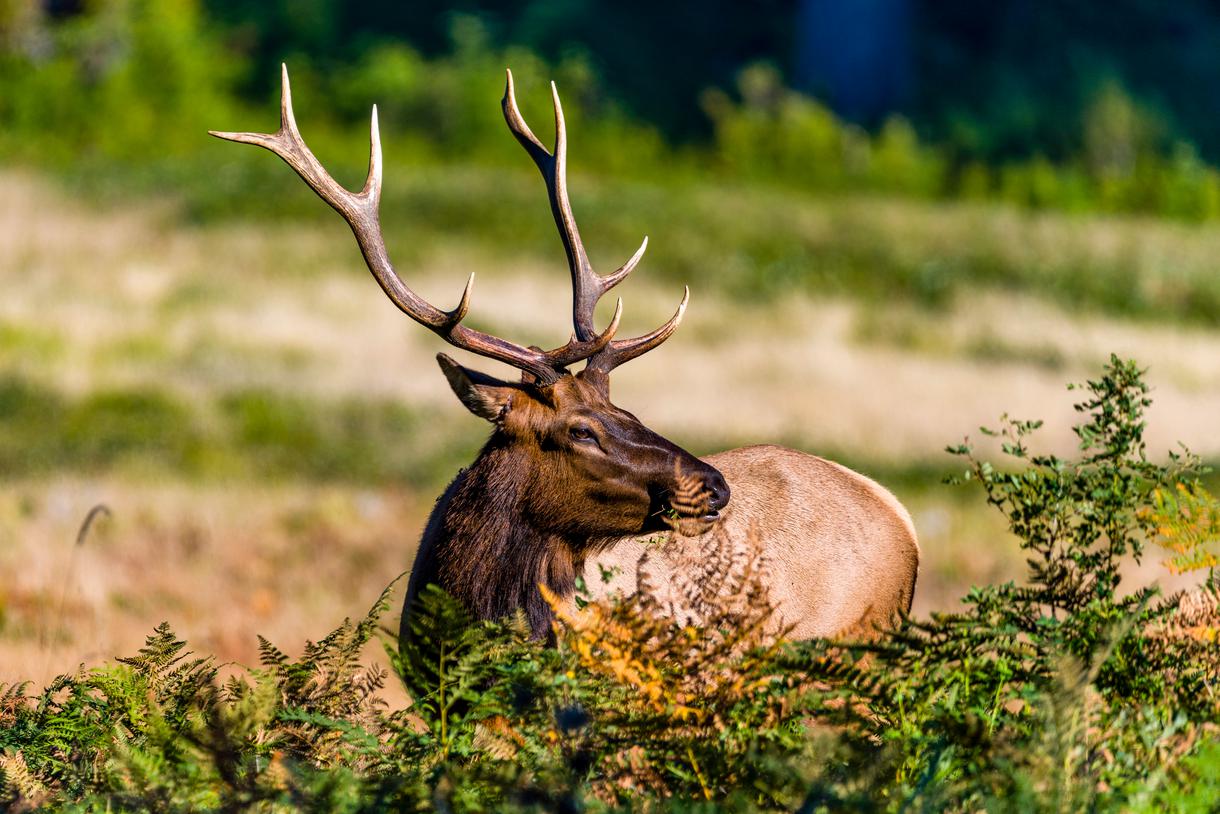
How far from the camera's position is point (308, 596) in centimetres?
973

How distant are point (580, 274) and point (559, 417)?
2.27ft

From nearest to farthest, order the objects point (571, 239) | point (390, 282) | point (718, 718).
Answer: point (718, 718) → point (390, 282) → point (571, 239)

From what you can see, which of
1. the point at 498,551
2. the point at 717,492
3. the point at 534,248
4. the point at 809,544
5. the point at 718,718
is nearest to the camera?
the point at 718,718

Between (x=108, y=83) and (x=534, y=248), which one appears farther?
(x=108, y=83)

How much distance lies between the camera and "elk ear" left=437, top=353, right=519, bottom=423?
5.81 m

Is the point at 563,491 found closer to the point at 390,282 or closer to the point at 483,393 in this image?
the point at 483,393

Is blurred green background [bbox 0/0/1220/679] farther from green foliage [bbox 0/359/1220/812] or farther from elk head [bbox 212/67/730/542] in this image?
green foliage [bbox 0/359/1220/812]

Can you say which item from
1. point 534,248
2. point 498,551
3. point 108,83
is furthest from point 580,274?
point 108,83

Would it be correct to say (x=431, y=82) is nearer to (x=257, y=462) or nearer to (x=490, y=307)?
(x=490, y=307)

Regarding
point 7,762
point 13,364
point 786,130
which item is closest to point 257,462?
point 13,364

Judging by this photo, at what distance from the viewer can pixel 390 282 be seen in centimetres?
597

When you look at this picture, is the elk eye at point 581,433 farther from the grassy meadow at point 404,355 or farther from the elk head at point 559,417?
the grassy meadow at point 404,355

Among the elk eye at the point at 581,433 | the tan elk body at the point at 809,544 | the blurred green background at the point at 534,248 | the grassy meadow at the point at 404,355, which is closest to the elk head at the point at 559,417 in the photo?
the elk eye at the point at 581,433

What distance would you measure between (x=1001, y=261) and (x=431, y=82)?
1399cm
